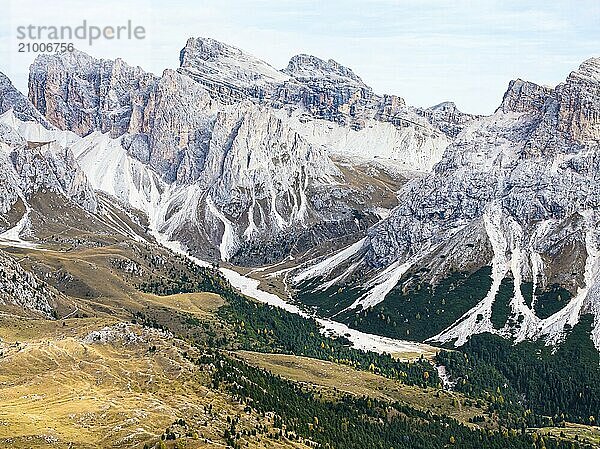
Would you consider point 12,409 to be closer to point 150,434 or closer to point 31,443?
point 31,443

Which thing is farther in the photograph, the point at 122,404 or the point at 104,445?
the point at 122,404

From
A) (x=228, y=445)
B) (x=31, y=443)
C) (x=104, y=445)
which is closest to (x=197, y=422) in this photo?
(x=228, y=445)

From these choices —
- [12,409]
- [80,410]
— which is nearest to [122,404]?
[80,410]

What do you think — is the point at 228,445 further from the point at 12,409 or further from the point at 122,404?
the point at 12,409

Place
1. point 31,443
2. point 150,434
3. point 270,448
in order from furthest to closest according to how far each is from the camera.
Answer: point 270,448, point 150,434, point 31,443

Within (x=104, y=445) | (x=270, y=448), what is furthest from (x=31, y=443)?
(x=270, y=448)

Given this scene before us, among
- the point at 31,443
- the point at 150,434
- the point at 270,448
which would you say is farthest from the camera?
the point at 270,448

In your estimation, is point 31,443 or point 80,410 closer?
point 31,443
